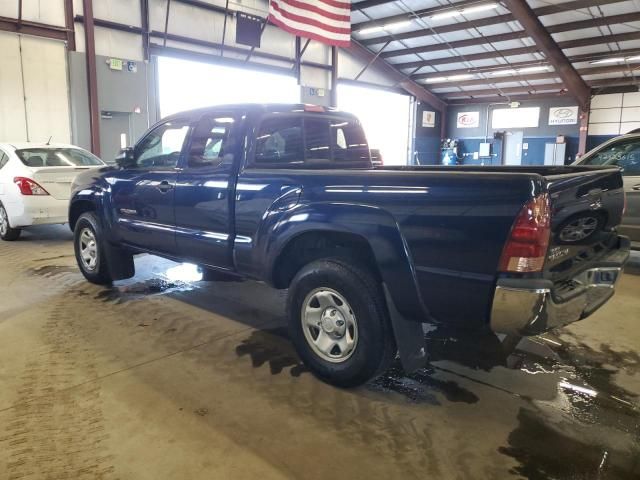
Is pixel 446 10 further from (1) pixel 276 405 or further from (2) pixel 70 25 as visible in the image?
(1) pixel 276 405

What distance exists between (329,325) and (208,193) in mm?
1415

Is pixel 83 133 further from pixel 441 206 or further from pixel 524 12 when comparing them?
pixel 524 12

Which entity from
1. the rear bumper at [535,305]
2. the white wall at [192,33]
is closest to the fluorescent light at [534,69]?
the white wall at [192,33]

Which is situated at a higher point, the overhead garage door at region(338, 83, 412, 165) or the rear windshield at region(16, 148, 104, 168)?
the overhead garage door at region(338, 83, 412, 165)

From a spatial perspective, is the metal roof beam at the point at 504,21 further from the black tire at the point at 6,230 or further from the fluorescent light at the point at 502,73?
the black tire at the point at 6,230

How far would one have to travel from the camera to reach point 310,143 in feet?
13.1

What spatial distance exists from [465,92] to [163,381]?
22592 millimetres

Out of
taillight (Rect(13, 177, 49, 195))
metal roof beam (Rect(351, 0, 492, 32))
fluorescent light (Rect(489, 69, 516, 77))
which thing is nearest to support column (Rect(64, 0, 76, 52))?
taillight (Rect(13, 177, 49, 195))

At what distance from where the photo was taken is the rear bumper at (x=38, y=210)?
286 inches

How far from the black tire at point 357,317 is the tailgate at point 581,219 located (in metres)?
0.92

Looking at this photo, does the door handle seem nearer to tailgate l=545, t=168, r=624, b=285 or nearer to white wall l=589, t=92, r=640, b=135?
tailgate l=545, t=168, r=624, b=285

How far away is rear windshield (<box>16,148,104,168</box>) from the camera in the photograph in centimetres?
775

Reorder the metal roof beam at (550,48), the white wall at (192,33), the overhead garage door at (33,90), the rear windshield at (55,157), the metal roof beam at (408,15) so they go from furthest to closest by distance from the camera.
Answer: the metal roof beam at (408,15) < the metal roof beam at (550,48) < the white wall at (192,33) < the overhead garage door at (33,90) < the rear windshield at (55,157)

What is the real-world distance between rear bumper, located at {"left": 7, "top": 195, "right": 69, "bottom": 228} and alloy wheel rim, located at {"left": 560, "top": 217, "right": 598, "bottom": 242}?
22.2 feet
